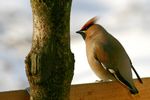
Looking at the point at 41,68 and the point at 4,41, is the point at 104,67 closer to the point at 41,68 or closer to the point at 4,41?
the point at 4,41

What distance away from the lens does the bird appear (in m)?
3.22

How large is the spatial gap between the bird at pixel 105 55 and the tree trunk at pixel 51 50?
1273 millimetres

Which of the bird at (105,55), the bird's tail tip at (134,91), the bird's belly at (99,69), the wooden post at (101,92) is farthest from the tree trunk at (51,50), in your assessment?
the bird's belly at (99,69)

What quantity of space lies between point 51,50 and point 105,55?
1.62 m

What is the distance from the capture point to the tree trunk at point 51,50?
1.71 meters

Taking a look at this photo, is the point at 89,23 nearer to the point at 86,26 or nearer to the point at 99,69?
the point at 86,26

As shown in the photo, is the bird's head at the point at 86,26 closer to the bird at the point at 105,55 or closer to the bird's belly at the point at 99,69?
the bird at the point at 105,55

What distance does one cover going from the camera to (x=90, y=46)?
3.55 m

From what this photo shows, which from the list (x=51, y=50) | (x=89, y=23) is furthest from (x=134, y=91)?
(x=51, y=50)

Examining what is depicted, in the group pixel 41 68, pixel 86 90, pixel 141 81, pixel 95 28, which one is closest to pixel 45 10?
pixel 41 68

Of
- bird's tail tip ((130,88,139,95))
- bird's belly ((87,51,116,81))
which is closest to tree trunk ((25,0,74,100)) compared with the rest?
bird's tail tip ((130,88,139,95))

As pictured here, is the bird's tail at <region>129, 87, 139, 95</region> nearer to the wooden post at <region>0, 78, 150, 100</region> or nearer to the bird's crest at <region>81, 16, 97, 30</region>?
the wooden post at <region>0, 78, 150, 100</region>

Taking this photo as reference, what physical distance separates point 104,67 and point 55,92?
1630 mm

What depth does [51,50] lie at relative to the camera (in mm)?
1727
